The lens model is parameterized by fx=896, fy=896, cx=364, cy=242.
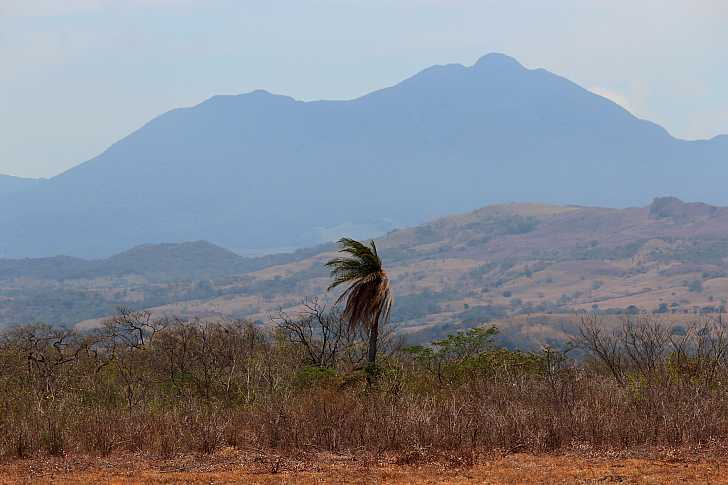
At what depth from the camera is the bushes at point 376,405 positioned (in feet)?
82.0

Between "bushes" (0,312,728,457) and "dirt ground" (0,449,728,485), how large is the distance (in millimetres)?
990

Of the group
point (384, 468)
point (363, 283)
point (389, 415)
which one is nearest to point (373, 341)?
point (363, 283)

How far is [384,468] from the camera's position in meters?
22.6

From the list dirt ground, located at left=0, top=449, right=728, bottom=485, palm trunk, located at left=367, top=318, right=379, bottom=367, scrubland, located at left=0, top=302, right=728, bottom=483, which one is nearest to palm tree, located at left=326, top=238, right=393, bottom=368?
palm trunk, located at left=367, top=318, right=379, bottom=367

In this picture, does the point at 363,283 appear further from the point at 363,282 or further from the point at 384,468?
the point at 384,468

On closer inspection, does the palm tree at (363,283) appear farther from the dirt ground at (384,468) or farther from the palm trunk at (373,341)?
the dirt ground at (384,468)

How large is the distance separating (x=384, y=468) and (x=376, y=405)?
21.6 ft

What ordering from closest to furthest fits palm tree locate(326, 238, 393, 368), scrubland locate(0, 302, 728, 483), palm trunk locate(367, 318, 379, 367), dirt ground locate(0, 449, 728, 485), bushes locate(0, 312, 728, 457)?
dirt ground locate(0, 449, 728, 485)
scrubland locate(0, 302, 728, 483)
bushes locate(0, 312, 728, 457)
palm tree locate(326, 238, 393, 368)
palm trunk locate(367, 318, 379, 367)

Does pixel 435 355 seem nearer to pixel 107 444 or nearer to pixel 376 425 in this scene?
pixel 376 425

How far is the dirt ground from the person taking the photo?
20922 mm

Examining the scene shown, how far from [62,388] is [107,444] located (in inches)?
526

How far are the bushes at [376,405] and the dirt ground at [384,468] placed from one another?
3.25ft

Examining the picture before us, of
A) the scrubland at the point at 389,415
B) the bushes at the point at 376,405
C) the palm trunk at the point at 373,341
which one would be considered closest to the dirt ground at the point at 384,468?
the scrubland at the point at 389,415

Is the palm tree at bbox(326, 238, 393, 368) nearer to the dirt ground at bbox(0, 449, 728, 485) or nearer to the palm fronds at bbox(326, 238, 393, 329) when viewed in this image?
the palm fronds at bbox(326, 238, 393, 329)
